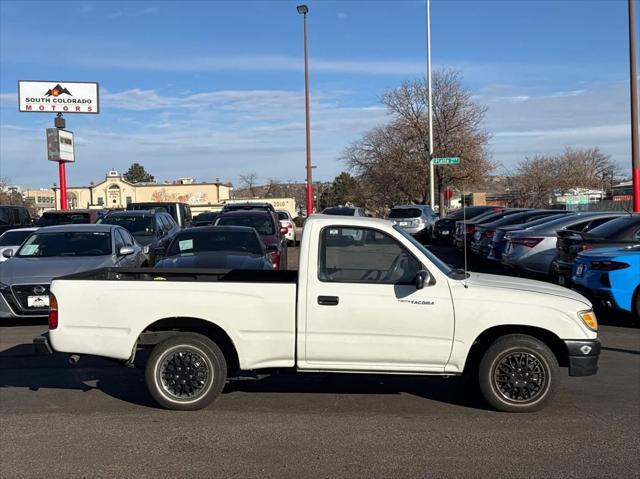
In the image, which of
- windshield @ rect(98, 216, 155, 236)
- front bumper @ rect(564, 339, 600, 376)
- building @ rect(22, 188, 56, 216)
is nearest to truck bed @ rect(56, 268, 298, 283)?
front bumper @ rect(564, 339, 600, 376)

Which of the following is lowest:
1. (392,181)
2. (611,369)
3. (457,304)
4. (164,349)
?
(611,369)

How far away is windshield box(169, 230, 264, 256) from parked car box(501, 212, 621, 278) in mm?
5421

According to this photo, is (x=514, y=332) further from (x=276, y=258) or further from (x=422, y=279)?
(x=276, y=258)

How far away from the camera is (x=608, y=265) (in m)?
9.64

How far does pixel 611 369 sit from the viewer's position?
7520 mm

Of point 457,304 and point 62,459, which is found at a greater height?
point 457,304

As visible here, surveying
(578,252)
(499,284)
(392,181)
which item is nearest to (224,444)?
(499,284)

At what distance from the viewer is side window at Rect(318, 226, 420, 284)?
5.75 m

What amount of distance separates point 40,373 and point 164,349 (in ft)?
8.14

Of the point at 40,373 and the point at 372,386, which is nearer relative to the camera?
the point at 372,386

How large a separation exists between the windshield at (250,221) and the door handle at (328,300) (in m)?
10.0

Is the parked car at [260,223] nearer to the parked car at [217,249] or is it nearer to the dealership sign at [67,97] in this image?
the parked car at [217,249]

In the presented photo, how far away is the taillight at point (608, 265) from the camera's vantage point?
9.56 meters

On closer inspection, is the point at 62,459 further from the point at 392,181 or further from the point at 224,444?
the point at 392,181
